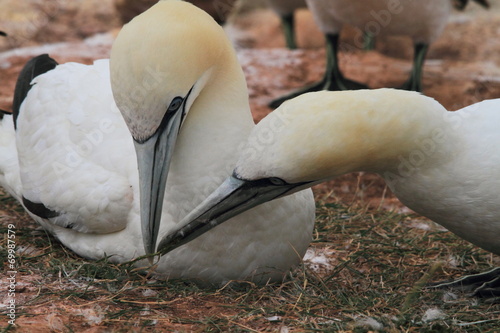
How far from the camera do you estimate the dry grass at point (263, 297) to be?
3.54m

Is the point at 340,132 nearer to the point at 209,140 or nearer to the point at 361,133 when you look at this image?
the point at 361,133

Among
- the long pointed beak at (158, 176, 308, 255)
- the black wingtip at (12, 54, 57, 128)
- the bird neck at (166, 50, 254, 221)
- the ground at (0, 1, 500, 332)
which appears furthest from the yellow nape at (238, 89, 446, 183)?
the black wingtip at (12, 54, 57, 128)

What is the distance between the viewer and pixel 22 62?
8680 millimetres

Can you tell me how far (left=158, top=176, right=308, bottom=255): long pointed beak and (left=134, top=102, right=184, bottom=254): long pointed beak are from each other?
0.33 ft

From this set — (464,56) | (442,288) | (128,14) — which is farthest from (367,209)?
(128,14)

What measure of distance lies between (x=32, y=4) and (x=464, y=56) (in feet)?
21.3

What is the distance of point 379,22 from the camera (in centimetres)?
784

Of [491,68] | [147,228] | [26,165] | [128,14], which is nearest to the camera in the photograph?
[147,228]

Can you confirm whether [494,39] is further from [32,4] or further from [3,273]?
[3,273]

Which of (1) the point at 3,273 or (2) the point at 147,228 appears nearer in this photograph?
(2) the point at 147,228

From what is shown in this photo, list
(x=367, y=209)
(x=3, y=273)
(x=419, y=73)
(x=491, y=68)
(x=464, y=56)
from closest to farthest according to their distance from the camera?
(x=3, y=273), (x=367, y=209), (x=419, y=73), (x=491, y=68), (x=464, y=56)

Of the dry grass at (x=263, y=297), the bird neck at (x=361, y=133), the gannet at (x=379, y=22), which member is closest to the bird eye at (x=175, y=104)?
the bird neck at (x=361, y=133)

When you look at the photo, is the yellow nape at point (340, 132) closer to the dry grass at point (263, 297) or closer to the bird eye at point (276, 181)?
the bird eye at point (276, 181)

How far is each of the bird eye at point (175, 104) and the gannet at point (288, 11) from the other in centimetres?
694
